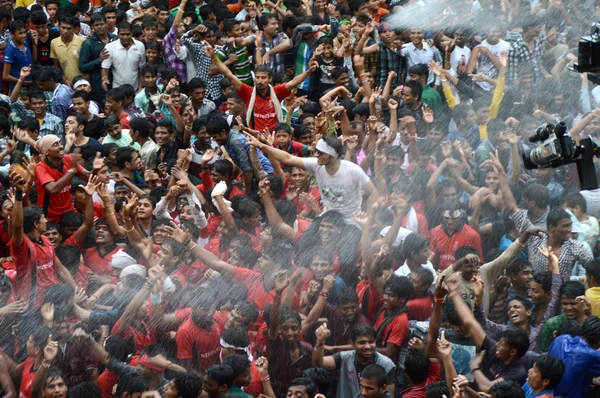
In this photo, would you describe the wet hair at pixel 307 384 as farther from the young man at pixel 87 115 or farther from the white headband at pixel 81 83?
the white headband at pixel 81 83

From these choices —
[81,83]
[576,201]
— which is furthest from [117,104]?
[576,201]

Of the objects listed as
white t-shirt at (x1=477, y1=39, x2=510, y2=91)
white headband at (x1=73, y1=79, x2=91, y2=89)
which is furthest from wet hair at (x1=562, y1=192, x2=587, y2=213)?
→ white headband at (x1=73, y1=79, x2=91, y2=89)

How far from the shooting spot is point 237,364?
336 inches

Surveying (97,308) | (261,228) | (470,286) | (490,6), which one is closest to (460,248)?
(470,286)

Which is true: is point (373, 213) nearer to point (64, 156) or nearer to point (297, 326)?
point (297, 326)

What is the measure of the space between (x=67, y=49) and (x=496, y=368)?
27.8 ft

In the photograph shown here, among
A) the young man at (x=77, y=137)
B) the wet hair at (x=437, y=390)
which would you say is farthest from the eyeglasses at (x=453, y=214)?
the young man at (x=77, y=137)

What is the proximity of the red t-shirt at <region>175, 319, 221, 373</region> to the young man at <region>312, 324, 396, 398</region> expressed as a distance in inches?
30.6

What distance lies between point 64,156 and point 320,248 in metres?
2.97

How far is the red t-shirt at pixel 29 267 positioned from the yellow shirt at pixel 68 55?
17.5ft

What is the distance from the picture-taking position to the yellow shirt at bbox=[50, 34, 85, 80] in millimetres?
15445

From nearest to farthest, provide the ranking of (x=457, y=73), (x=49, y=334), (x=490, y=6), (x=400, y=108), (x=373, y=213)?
(x=49, y=334)
(x=373, y=213)
(x=400, y=108)
(x=457, y=73)
(x=490, y=6)

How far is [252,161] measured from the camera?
41.0 ft

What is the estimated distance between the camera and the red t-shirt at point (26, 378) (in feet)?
28.7
